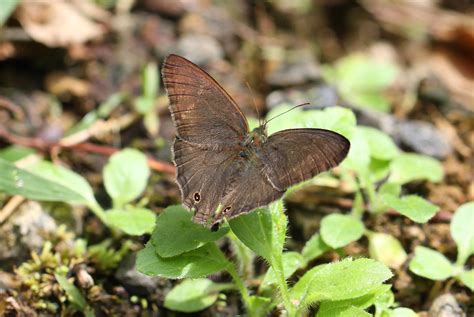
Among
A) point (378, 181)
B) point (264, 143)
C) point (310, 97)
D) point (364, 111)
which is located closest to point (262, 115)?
point (310, 97)

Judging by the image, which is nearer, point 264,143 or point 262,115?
point 264,143

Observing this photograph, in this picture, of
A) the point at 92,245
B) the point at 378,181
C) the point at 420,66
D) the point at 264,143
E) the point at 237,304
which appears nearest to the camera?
the point at 264,143

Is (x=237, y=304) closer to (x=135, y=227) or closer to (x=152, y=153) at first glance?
(x=135, y=227)

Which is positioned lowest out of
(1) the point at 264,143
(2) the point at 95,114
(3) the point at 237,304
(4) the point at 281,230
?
(3) the point at 237,304

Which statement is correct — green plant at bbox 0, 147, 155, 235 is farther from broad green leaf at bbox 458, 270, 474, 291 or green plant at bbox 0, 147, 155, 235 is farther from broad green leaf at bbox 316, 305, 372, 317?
broad green leaf at bbox 458, 270, 474, 291

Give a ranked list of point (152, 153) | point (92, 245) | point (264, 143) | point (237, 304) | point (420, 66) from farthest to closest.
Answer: point (420, 66)
point (152, 153)
point (92, 245)
point (237, 304)
point (264, 143)

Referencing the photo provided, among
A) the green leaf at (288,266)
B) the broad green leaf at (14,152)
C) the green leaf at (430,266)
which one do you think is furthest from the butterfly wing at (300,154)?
the broad green leaf at (14,152)

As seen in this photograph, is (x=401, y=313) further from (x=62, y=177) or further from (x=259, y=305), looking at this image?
(x=62, y=177)

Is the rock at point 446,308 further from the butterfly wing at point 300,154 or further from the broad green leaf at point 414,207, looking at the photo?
the butterfly wing at point 300,154
